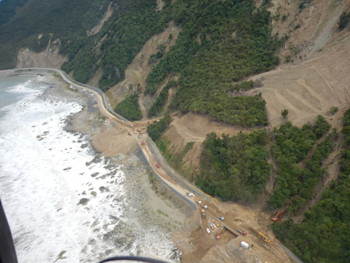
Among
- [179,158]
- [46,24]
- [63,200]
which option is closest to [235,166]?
[179,158]

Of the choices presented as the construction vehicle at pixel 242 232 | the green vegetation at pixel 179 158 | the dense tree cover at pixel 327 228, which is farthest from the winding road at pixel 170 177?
the dense tree cover at pixel 327 228

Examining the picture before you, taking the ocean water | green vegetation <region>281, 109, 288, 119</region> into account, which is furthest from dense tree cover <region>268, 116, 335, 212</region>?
the ocean water

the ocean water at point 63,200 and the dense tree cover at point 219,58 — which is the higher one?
the dense tree cover at point 219,58

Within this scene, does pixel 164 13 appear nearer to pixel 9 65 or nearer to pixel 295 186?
pixel 295 186

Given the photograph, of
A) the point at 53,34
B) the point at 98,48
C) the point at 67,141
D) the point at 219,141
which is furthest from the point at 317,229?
the point at 53,34

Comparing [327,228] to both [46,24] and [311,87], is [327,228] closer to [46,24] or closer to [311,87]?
[311,87]

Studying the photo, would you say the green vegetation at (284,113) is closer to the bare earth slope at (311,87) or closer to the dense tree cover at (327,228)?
the bare earth slope at (311,87)
